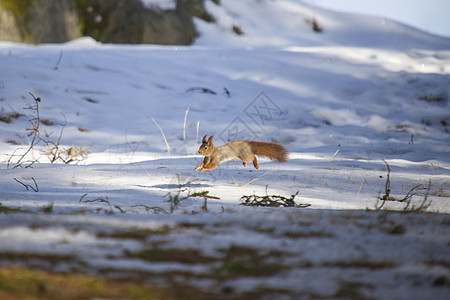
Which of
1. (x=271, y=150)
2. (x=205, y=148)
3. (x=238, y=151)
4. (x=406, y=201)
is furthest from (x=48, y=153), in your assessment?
(x=406, y=201)

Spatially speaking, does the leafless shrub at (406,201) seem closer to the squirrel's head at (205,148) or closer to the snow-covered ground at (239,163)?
the snow-covered ground at (239,163)

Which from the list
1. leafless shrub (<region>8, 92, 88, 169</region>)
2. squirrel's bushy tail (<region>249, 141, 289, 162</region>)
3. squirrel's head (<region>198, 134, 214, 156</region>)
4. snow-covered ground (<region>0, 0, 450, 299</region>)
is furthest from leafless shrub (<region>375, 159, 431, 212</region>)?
leafless shrub (<region>8, 92, 88, 169</region>)

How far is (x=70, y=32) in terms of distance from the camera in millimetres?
11977

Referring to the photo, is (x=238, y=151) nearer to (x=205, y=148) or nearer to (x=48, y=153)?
(x=205, y=148)

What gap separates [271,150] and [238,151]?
9.8 inches

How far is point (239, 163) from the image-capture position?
3.92 m

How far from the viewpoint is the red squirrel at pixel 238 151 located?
2.81m

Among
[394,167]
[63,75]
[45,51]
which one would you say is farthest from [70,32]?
[394,167]

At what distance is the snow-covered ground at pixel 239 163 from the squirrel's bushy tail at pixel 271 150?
0.20m

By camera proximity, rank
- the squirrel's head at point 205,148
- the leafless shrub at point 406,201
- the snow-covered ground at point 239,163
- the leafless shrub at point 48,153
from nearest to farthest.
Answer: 1. the snow-covered ground at point 239,163
2. the leafless shrub at point 406,201
3. the squirrel's head at point 205,148
4. the leafless shrub at point 48,153

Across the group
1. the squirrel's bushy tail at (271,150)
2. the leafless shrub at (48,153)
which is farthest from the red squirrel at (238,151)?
the leafless shrub at (48,153)

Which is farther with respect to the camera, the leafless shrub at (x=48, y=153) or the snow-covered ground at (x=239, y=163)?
the leafless shrub at (x=48, y=153)

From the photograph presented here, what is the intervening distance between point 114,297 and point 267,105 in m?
6.53

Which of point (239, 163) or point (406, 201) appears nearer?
point (406, 201)
